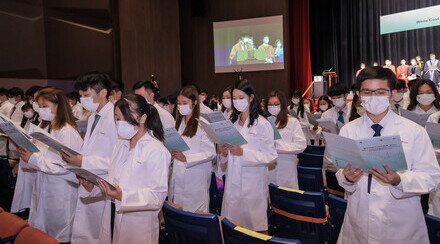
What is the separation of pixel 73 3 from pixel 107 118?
9.81 metres

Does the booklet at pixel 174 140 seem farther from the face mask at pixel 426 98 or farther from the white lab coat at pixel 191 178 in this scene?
the face mask at pixel 426 98

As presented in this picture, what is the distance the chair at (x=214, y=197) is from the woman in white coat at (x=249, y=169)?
42cm

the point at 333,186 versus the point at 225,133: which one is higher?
the point at 225,133

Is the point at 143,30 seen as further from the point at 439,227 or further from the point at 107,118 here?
the point at 439,227

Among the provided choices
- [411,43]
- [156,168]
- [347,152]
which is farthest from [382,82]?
[411,43]

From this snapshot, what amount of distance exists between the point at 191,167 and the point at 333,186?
1569mm

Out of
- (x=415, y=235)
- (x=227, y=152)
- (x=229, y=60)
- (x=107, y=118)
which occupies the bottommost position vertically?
(x=415, y=235)

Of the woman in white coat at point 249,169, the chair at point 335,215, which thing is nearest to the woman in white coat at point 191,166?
the woman in white coat at point 249,169

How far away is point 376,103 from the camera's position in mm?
2484

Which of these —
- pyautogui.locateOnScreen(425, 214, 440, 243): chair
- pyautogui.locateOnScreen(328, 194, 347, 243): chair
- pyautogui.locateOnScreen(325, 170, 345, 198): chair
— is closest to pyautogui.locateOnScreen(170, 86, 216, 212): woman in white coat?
pyautogui.locateOnScreen(325, 170, 345, 198): chair

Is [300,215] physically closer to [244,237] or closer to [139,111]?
[244,237]

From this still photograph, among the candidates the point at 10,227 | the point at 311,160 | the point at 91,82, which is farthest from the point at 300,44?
the point at 10,227

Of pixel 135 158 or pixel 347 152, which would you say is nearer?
pixel 347 152

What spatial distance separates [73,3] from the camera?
12.2 metres
